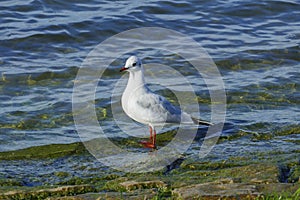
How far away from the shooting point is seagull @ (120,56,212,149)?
24.4 feet

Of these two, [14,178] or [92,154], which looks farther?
[92,154]

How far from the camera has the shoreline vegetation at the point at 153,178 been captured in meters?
5.04

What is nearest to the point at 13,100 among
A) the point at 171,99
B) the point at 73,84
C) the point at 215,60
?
the point at 73,84

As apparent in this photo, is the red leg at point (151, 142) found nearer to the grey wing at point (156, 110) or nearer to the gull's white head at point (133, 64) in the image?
the grey wing at point (156, 110)

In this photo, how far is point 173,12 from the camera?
46.5ft

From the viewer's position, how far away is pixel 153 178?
580 centimetres

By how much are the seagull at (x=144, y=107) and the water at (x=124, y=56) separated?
80cm

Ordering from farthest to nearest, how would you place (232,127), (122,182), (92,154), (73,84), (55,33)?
(55,33)
(73,84)
(232,127)
(92,154)
(122,182)

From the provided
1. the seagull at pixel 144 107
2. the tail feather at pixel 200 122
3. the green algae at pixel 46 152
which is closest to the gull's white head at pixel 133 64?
the seagull at pixel 144 107

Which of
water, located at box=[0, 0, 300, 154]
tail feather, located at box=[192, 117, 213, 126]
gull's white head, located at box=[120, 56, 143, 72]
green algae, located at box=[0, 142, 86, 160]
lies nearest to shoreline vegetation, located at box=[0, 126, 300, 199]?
green algae, located at box=[0, 142, 86, 160]

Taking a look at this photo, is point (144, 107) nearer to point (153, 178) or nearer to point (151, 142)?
point (151, 142)

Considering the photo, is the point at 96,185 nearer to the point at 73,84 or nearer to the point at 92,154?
the point at 92,154

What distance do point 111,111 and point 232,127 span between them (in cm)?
195

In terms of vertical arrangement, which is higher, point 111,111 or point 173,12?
point 173,12
